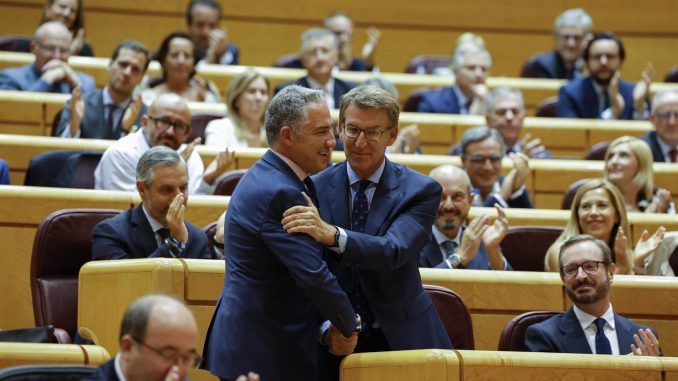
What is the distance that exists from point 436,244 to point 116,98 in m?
1.23

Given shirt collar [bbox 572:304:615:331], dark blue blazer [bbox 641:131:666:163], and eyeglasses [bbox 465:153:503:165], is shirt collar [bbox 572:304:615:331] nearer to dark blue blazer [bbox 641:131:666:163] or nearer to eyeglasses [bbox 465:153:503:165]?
eyeglasses [bbox 465:153:503:165]

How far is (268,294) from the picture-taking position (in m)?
1.66

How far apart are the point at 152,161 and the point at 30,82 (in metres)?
1.61

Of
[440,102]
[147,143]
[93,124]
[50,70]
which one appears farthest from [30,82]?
[440,102]

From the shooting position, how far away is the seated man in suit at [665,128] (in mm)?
3469

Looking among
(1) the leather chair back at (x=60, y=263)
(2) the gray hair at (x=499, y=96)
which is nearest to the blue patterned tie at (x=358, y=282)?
(1) the leather chair back at (x=60, y=263)

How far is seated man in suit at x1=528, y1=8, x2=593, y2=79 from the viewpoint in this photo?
4520mm

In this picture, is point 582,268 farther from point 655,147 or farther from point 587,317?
point 655,147

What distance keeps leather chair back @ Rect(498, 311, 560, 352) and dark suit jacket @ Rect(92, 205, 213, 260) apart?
608 millimetres

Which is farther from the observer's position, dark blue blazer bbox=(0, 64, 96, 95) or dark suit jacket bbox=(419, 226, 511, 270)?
dark blue blazer bbox=(0, 64, 96, 95)

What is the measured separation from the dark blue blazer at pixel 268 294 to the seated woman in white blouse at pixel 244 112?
159 centimetres

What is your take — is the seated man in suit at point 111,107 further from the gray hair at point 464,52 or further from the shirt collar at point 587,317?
the shirt collar at point 587,317

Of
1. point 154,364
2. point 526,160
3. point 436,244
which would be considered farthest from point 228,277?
point 526,160

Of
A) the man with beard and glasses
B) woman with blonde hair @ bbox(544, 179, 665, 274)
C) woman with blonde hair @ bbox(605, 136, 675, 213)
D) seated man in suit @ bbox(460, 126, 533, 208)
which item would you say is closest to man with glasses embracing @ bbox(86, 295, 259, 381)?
the man with beard and glasses
